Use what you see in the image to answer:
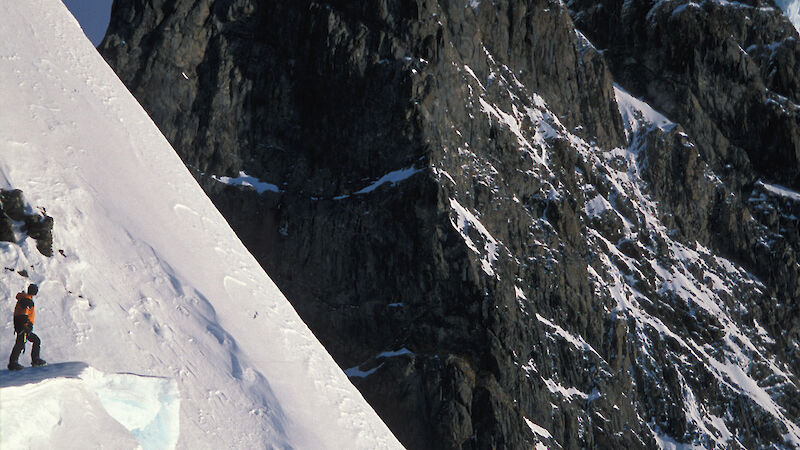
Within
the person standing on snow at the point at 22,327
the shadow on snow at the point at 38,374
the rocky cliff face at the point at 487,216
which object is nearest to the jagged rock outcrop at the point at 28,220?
the person standing on snow at the point at 22,327

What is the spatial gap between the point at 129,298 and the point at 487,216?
32.9 metres

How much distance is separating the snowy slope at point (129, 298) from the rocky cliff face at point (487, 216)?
883 inches

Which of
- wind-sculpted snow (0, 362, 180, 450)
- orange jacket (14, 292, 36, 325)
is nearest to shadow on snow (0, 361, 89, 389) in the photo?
wind-sculpted snow (0, 362, 180, 450)

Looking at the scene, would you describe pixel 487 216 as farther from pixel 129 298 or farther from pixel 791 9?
pixel 791 9

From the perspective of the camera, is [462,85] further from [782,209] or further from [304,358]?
[304,358]

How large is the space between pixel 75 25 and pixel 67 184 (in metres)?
7.84

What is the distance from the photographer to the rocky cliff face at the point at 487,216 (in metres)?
47.7

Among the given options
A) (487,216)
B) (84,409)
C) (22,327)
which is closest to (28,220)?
(22,327)

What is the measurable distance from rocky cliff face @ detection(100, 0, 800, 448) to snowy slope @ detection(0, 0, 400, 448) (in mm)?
22427

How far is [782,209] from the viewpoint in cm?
6706

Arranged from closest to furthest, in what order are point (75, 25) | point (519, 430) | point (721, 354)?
point (75, 25)
point (519, 430)
point (721, 354)

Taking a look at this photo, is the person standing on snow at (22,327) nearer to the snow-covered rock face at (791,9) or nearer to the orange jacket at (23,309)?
the orange jacket at (23,309)

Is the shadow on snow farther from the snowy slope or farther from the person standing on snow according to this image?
the person standing on snow

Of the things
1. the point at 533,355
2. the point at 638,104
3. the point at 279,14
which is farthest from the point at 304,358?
the point at 638,104
